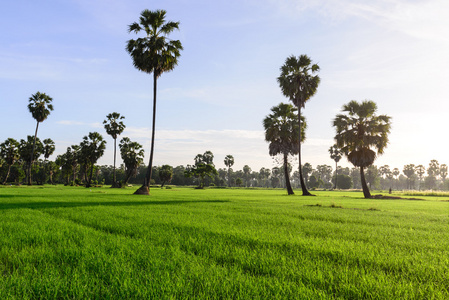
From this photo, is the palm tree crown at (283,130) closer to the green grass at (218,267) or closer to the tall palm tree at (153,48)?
the tall palm tree at (153,48)

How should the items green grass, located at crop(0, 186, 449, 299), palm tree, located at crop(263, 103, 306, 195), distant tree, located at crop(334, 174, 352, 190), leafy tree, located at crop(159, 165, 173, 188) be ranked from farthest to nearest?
distant tree, located at crop(334, 174, 352, 190) → leafy tree, located at crop(159, 165, 173, 188) → palm tree, located at crop(263, 103, 306, 195) → green grass, located at crop(0, 186, 449, 299)

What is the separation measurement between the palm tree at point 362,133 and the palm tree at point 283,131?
24.9ft

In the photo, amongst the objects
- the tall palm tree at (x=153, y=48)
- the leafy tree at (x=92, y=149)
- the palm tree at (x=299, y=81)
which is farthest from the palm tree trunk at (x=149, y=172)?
the leafy tree at (x=92, y=149)

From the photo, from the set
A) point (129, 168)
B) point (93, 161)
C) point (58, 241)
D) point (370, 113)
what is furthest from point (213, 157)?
point (58, 241)

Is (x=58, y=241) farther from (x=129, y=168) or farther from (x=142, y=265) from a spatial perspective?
(x=129, y=168)

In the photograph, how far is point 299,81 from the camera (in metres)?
44.4

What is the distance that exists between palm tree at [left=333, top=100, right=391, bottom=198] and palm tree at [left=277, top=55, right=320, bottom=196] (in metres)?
5.84

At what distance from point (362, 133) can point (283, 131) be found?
1235 centimetres

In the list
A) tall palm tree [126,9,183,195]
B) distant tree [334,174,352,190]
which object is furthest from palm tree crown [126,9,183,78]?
distant tree [334,174,352,190]

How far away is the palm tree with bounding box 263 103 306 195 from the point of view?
47906mm

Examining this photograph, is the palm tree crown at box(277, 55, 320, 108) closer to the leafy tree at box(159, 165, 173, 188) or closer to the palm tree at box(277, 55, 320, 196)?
the palm tree at box(277, 55, 320, 196)

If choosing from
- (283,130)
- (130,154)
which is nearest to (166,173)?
(130,154)

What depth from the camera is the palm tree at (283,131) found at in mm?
47906

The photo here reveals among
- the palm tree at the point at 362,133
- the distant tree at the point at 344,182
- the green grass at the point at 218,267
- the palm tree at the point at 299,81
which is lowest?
the distant tree at the point at 344,182
